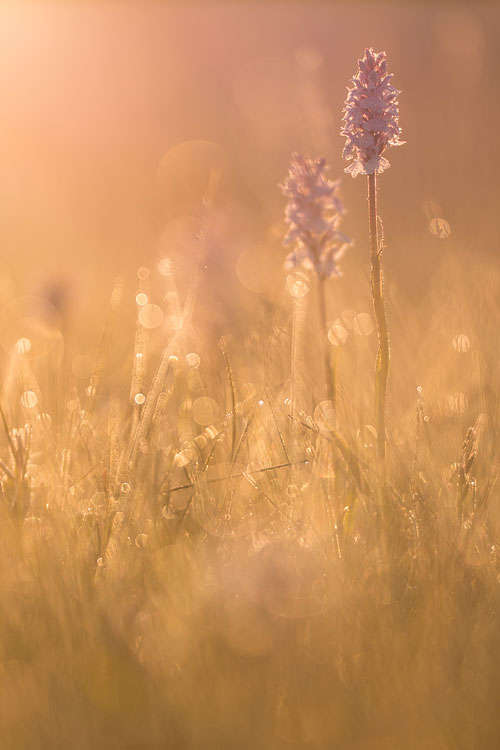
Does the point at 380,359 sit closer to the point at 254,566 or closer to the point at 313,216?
the point at 313,216

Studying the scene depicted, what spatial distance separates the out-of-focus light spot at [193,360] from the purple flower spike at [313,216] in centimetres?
71

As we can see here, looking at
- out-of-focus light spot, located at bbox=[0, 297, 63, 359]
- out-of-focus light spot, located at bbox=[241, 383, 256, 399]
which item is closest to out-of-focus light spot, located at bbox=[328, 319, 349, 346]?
out-of-focus light spot, located at bbox=[241, 383, 256, 399]

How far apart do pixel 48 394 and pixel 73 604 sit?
44.5 inches

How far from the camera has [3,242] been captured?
674 cm

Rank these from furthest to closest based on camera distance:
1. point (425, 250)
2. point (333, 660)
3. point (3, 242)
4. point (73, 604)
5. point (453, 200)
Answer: point (3, 242), point (425, 250), point (453, 200), point (73, 604), point (333, 660)

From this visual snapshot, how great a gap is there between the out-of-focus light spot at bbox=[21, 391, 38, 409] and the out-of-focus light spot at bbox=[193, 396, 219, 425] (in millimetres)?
564

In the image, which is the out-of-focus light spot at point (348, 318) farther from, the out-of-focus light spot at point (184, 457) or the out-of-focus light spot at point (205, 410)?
the out-of-focus light spot at point (184, 457)

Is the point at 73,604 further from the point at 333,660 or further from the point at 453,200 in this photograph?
the point at 453,200

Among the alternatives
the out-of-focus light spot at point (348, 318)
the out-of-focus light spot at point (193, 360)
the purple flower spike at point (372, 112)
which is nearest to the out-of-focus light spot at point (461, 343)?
the out-of-focus light spot at point (348, 318)

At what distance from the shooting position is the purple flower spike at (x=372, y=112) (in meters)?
1.93

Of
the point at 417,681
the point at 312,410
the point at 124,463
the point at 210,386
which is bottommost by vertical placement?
the point at 417,681

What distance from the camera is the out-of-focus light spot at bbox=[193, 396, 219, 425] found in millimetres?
2496

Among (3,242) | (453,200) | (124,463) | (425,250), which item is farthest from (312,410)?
(3,242)

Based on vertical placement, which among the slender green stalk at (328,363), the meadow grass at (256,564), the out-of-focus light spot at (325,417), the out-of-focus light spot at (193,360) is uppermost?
the out-of-focus light spot at (193,360)
